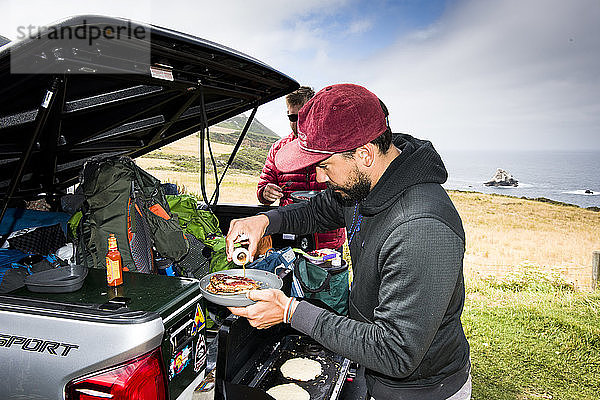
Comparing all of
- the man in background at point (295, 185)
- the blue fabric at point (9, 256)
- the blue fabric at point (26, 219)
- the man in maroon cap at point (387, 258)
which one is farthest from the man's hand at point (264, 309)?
the man in background at point (295, 185)

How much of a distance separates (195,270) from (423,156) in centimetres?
195

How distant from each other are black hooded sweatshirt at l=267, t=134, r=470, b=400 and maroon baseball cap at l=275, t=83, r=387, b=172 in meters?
0.20

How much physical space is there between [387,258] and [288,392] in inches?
38.4

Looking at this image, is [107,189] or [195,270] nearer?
[107,189]

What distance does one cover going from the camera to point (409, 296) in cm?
140

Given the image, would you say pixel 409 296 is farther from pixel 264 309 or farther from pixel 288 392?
pixel 288 392

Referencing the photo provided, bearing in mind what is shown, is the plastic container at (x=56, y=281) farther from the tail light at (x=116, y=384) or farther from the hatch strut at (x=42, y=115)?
the tail light at (x=116, y=384)

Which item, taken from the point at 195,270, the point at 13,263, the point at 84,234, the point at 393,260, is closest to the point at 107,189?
the point at 84,234

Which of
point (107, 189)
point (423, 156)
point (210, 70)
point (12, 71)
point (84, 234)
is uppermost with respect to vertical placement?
point (210, 70)

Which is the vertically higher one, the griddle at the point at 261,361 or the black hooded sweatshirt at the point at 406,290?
the black hooded sweatshirt at the point at 406,290

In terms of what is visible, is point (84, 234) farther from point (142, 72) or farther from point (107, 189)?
point (142, 72)

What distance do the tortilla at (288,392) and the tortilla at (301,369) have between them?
0.07m

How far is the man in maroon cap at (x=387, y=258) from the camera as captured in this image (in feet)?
4.62

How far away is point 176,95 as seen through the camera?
2680 mm
